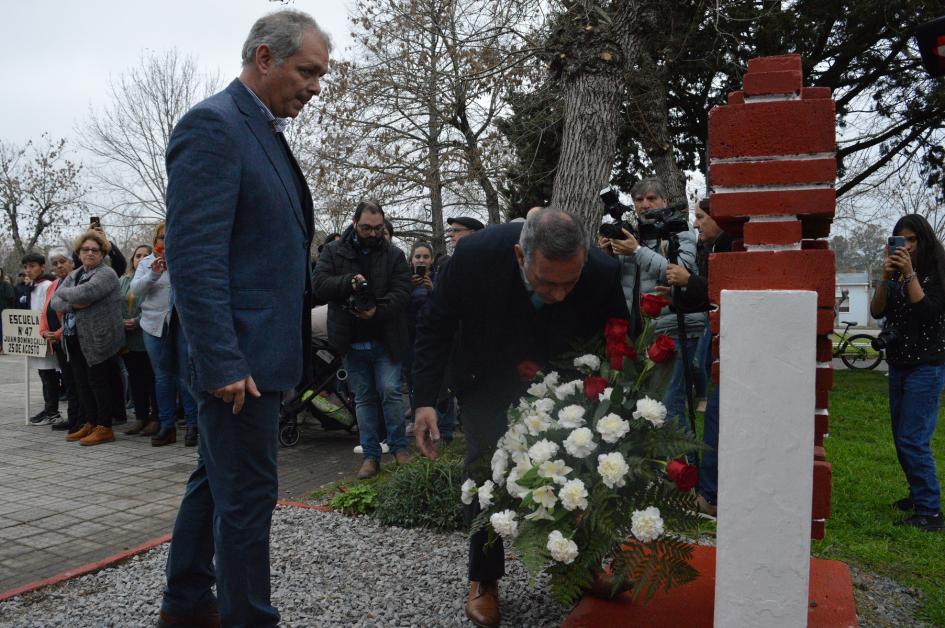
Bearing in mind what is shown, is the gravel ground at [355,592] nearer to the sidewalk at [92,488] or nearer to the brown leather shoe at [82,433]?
the sidewalk at [92,488]

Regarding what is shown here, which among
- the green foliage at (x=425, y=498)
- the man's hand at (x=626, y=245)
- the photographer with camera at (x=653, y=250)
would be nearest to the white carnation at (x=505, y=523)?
the green foliage at (x=425, y=498)

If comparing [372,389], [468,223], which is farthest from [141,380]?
[468,223]

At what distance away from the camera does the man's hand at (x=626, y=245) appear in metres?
4.79

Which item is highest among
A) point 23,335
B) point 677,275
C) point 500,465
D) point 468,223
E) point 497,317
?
point 468,223

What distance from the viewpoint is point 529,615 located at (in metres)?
3.26

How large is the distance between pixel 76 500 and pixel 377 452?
7.05 ft

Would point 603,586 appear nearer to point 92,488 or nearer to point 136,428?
point 92,488

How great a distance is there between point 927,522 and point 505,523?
130 inches

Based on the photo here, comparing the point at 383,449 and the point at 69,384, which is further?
the point at 69,384

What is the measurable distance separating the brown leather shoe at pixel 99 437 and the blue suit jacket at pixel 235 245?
565cm

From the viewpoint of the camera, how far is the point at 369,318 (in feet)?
18.5

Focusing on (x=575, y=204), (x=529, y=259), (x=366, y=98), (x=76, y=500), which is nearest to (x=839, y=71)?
(x=575, y=204)

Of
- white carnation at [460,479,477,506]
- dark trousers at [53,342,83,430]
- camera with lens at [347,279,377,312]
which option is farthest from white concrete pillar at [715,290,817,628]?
dark trousers at [53,342,83,430]

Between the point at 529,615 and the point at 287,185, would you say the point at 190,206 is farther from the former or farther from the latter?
the point at 529,615
